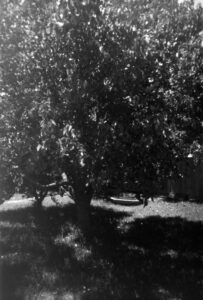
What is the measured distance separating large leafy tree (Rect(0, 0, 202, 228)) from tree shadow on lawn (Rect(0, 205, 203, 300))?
1.61 metres

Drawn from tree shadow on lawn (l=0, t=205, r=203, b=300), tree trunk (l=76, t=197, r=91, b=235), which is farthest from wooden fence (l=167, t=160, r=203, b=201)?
tree trunk (l=76, t=197, r=91, b=235)

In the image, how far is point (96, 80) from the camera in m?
6.65

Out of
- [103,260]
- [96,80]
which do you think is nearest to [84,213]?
[103,260]

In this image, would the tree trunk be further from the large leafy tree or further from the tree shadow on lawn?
the large leafy tree

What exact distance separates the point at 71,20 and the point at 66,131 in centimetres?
160

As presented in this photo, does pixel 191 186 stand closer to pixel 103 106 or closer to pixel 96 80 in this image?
pixel 103 106

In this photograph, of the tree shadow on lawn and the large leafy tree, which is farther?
the tree shadow on lawn

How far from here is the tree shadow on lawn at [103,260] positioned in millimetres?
6762

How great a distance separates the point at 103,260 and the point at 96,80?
3391mm

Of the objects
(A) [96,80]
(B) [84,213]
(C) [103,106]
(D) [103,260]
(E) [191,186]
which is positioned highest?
(A) [96,80]

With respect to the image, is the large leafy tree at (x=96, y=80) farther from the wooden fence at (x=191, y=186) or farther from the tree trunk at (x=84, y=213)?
the wooden fence at (x=191, y=186)

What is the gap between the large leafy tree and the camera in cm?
642

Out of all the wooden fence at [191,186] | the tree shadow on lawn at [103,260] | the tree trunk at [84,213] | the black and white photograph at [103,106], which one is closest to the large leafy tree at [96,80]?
the black and white photograph at [103,106]

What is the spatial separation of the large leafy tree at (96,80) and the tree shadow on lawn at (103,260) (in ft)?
5.27
